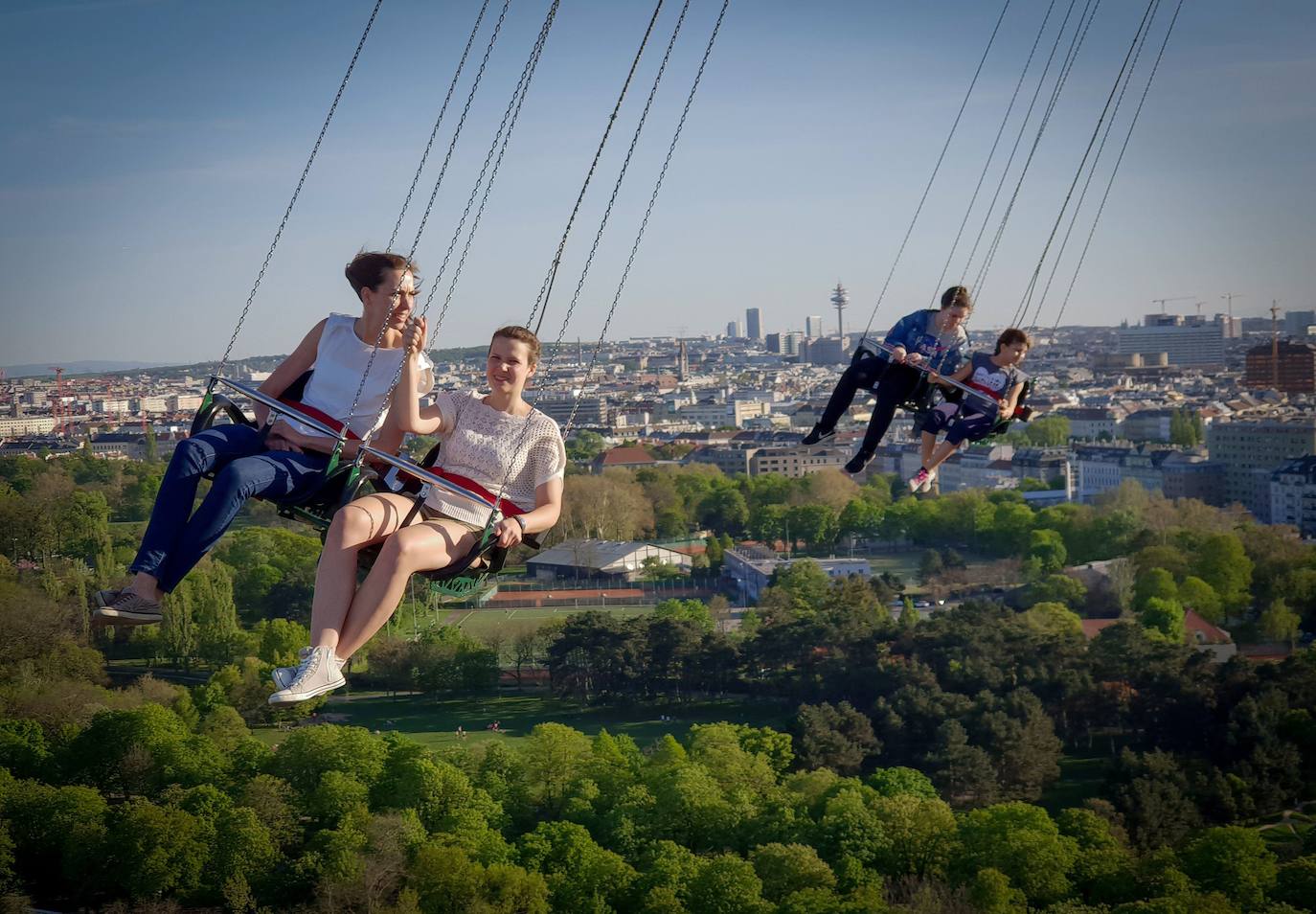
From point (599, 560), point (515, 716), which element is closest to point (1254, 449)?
point (599, 560)

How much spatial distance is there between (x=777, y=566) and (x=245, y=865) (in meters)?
26.5

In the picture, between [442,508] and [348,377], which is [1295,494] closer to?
[348,377]

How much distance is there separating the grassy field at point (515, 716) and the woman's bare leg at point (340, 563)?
75.6 feet

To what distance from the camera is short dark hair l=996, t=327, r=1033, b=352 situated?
894 cm

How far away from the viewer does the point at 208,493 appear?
5613mm

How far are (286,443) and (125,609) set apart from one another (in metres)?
0.86

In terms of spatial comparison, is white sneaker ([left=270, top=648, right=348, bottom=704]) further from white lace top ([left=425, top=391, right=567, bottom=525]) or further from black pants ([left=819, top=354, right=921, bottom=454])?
black pants ([left=819, top=354, right=921, bottom=454])

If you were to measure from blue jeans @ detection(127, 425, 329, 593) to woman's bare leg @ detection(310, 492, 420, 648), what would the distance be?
0.44 meters

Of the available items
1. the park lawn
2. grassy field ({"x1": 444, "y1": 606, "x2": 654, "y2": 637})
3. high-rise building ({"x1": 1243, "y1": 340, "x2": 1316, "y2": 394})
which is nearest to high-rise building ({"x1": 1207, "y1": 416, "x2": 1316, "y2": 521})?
high-rise building ({"x1": 1243, "y1": 340, "x2": 1316, "y2": 394})

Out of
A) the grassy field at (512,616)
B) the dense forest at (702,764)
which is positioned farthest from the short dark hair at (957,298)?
the grassy field at (512,616)

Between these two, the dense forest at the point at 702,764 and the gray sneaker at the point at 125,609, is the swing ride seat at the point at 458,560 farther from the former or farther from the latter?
the dense forest at the point at 702,764

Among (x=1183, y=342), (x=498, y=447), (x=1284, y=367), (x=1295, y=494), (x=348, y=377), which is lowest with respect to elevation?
(x=1295, y=494)

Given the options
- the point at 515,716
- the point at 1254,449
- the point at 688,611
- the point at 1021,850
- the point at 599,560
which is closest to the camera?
the point at 1021,850

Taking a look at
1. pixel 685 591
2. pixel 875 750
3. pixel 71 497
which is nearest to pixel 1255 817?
pixel 875 750
